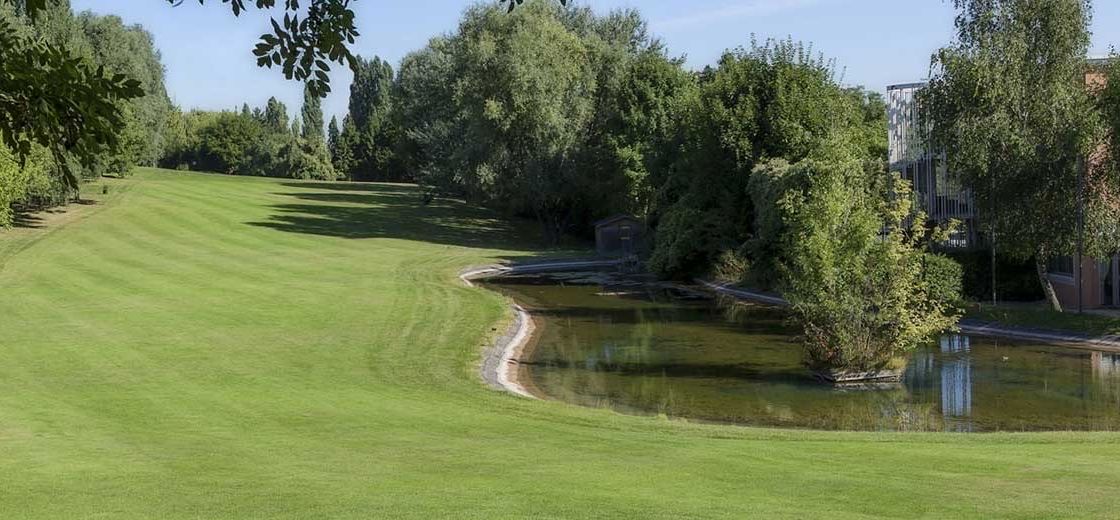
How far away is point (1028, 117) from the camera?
98.6 ft

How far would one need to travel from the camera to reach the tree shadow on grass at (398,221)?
66562 mm

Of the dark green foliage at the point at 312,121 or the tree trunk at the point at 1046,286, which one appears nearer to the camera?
the tree trunk at the point at 1046,286

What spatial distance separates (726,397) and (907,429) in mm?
4128

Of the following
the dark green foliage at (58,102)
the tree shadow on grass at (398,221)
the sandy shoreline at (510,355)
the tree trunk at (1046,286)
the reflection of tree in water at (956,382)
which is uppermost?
the dark green foliage at (58,102)

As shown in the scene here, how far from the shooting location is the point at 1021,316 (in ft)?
101

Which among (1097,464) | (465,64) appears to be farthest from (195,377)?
(465,64)

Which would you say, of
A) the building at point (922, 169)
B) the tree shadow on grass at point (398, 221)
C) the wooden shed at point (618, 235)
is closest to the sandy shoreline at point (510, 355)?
the building at point (922, 169)

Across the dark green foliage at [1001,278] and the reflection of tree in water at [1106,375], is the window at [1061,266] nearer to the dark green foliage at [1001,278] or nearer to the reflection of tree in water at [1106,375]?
the dark green foliage at [1001,278]

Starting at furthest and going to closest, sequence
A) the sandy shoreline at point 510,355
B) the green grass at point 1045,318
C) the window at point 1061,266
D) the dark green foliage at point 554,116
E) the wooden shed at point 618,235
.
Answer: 1. the dark green foliage at point 554,116
2. the wooden shed at point 618,235
3. the window at point 1061,266
4. the green grass at point 1045,318
5. the sandy shoreline at point 510,355

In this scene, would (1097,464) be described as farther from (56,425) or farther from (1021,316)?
(1021,316)

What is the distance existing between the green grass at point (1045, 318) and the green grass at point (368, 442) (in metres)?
14.0

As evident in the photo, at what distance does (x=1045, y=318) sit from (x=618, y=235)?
1394 inches

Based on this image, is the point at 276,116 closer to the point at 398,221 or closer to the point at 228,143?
the point at 228,143

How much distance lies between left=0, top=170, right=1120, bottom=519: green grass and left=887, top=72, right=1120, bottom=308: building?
577 inches
